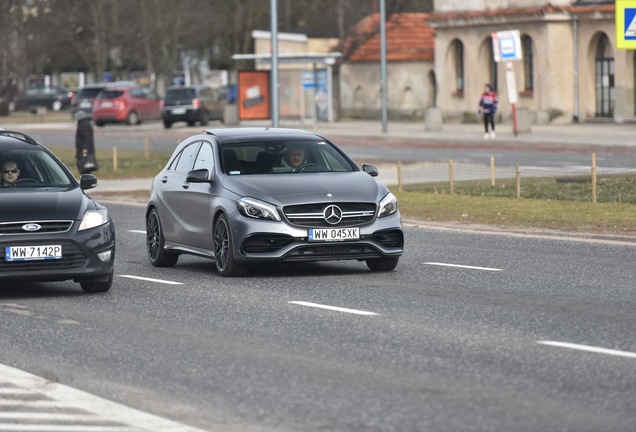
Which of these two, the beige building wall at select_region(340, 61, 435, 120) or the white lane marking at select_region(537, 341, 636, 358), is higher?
the beige building wall at select_region(340, 61, 435, 120)

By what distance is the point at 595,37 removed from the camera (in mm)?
57594

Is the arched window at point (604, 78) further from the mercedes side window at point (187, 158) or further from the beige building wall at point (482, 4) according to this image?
the mercedes side window at point (187, 158)

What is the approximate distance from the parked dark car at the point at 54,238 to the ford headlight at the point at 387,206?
2.68 metres

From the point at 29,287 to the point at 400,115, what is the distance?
180 ft

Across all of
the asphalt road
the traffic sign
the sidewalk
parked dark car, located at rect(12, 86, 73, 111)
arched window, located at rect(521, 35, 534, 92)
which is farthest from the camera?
parked dark car, located at rect(12, 86, 73, 111)

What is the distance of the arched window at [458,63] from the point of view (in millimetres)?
64562

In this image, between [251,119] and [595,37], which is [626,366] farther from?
[251,119]

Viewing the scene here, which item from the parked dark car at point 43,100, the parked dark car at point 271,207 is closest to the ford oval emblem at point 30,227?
the parked dark car at point 271,207

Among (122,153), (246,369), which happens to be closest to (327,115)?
(122,153)

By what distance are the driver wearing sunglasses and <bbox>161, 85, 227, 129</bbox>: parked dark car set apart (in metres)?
51.5

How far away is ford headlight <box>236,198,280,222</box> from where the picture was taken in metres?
15.1

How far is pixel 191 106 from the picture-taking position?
220 ft

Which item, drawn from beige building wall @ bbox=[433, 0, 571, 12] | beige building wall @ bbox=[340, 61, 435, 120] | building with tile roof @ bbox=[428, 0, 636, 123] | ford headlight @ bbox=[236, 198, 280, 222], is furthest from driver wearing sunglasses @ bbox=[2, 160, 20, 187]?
beige building wall @ bbox=[340, 61, 435, 120]

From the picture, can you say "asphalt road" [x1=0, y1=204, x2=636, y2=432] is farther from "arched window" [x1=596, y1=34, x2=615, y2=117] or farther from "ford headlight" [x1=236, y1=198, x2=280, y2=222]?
"arched window" [x1=596, y1=34, x2=615, y2=117]
